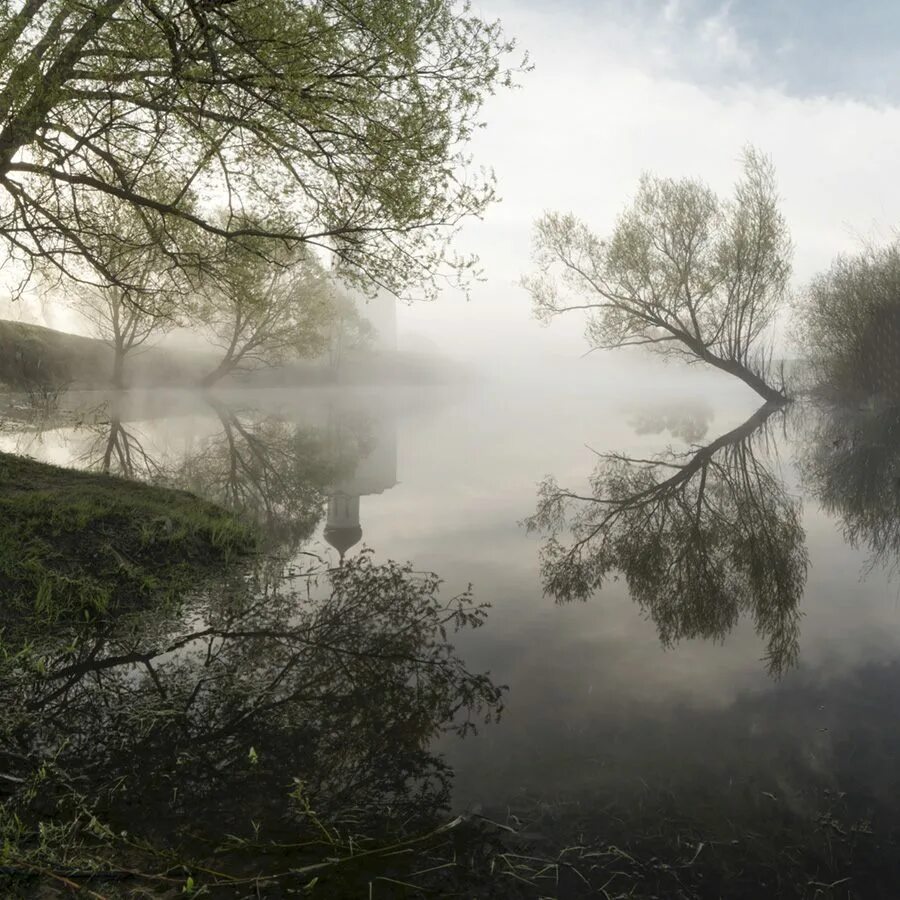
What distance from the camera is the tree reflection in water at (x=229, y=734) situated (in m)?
3.40

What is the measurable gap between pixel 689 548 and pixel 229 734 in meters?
7.27

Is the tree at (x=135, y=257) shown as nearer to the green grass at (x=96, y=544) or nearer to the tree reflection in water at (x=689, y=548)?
the green grass at (x=96, y=544)

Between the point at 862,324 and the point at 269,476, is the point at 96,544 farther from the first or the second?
the point at 862,324

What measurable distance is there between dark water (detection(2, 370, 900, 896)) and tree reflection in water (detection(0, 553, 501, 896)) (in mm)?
108

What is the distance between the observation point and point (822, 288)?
129 ft

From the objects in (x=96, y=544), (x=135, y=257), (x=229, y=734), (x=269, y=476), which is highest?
(x=135, y=257)

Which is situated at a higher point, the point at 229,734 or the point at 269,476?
the point at 269,476

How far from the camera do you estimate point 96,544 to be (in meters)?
7.66

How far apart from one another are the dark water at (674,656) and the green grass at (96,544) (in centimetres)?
108

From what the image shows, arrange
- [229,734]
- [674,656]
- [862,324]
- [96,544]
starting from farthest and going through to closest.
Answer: [862,324] < [96,544] < [674,656] < [229,734]

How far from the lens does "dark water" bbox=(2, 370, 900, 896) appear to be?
3.68 metres

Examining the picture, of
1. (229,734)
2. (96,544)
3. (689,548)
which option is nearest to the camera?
(229,734)

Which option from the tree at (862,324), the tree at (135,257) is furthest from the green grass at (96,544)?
the tree at (862,324)

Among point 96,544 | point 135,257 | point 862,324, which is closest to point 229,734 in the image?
point 96,544
